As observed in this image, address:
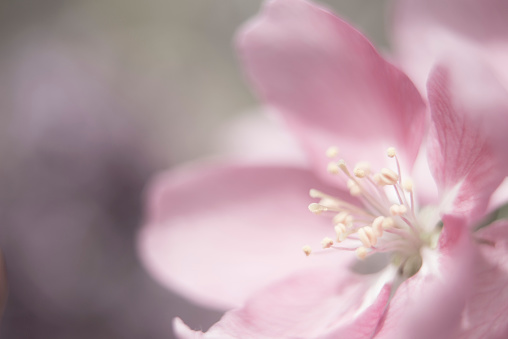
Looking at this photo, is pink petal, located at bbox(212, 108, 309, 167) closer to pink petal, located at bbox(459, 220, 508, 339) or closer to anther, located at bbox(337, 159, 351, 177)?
anther, located at bbox(337, 159, 351, 177)

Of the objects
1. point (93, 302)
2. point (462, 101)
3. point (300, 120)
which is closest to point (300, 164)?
point (300, 120)

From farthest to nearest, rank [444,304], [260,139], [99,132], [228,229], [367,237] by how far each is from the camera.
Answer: [99,132] < [260,139] < [228,229] < [367,237] < [444,304]

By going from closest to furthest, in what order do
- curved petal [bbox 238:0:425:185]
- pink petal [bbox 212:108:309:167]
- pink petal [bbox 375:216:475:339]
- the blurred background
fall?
1. pink petal [bbox 375:216:475:339]
2. curved petal [bbox 238:0:425:185]
3. pink petal [bbox 212:108:309:167]
4. the blurred background

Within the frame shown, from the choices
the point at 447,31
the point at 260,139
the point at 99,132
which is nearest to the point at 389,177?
the point at 447,31

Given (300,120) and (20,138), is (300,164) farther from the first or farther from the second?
(20,138)

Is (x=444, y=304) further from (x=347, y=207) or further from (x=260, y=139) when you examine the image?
(x=260, y=139)

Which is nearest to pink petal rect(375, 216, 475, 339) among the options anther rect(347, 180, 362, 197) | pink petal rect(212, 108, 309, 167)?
anther rect(347, 180, 362, 197)
